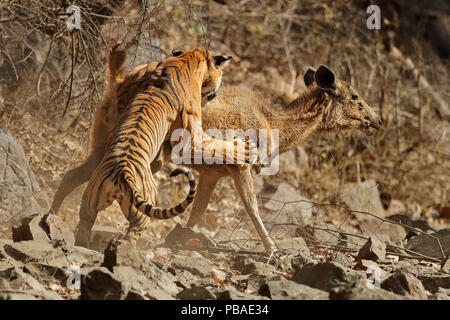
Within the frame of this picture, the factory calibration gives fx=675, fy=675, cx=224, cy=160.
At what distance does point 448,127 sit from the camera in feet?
53.4

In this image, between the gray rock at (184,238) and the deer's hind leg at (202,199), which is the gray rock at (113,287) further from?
the deer's hind leg at (202,199)

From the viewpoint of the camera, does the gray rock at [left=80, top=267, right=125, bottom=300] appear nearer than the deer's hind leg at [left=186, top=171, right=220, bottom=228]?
Yes

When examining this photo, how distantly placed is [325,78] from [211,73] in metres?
1.84

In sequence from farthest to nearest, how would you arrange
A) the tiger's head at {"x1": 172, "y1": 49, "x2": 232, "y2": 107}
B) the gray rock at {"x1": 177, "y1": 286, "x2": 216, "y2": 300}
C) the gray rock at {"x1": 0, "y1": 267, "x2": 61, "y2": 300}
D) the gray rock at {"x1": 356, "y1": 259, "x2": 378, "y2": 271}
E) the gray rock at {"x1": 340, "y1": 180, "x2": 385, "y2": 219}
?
the gray rock at {"x1": 340, "y1": 180, "x2": 385, "y2": 219} < the tiger's head at {"x1": 172, "y1": 49, "x2": 232, "y2": 107} < the gray rock at {"x1": 356, "y1": 259, "x2": 378, "y2": 271} < the gray rock at {"x1": 177, "y1": 286, "x2": 216, "y2": 300} < the gray rock at {"x1": 0, "y1": 267, "x2": 61, "y2": 300}

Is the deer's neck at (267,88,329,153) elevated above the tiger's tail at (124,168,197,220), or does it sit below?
above

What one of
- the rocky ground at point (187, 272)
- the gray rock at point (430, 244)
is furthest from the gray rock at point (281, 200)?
the rocky ground at point (187, 272)

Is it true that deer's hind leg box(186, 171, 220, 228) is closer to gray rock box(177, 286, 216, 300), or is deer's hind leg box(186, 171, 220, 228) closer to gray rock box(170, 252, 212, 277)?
gray rock box(170, 252, 212, 277)

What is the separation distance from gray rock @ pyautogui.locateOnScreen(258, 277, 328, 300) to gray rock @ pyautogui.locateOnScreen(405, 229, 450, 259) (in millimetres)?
3409

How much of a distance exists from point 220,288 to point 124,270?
92 centimetres

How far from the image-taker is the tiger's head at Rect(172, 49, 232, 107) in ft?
26.8

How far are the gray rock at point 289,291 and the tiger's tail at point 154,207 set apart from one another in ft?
3.06

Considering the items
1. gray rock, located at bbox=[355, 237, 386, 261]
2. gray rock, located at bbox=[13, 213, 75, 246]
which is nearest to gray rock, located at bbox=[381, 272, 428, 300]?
gray rock, located at bbox=[355, 237, 386, 261]
